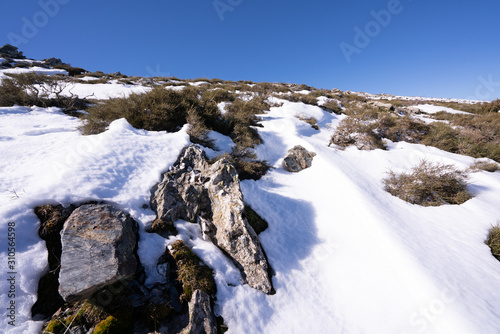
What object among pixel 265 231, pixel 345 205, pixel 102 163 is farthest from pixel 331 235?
pixel 102 163

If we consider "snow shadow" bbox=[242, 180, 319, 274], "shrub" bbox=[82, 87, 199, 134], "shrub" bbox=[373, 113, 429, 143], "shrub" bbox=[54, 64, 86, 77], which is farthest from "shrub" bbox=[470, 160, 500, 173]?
"shrub" bbox=[54, 64, 86, 77]

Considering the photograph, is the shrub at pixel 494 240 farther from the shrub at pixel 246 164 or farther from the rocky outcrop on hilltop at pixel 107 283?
the rocky outcrop on hilltop at pixel 107 283

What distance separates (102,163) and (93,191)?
1.09 meters

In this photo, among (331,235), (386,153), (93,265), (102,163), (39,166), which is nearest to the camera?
(93,265)

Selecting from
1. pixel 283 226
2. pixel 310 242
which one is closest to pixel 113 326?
pixel 283 226

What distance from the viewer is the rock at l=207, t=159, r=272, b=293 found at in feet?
11.4

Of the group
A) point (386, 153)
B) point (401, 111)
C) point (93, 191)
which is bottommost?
point (93, 191)

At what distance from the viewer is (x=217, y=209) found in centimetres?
412

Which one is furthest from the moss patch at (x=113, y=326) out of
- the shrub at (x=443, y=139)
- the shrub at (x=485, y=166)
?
the shrub at (x=443, y=139)

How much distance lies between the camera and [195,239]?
3674mm

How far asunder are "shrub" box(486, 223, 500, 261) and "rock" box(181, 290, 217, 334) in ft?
22.0

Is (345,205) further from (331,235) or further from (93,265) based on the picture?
(93,265)

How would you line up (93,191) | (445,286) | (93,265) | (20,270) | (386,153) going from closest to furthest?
(20,270), (93,265), (445,286), (93,191), (386,153)

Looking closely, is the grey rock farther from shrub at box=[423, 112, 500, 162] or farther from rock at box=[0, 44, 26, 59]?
shrub at box=[423, 112, 500, 162]
